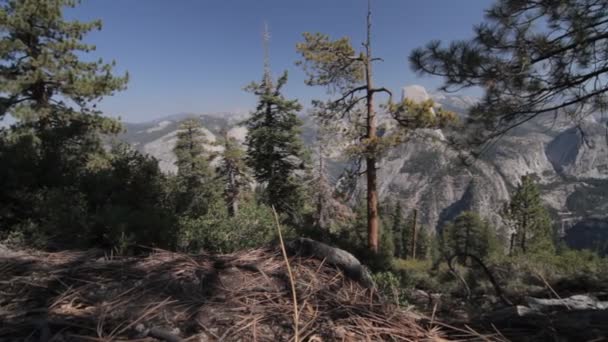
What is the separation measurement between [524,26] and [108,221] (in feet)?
21.0

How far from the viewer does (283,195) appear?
16.6 metres

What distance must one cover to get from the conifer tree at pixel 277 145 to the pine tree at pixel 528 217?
23.8 m

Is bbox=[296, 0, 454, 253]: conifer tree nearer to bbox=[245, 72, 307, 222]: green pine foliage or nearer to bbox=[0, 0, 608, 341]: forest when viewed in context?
bbox=[0, 0, 608, 341]: forest

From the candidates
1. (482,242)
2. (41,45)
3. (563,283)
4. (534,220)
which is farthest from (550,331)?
(482,242)

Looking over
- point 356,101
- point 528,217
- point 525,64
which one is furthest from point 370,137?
point 528,217

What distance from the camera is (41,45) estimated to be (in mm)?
10664

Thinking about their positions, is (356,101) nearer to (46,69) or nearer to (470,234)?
(46,69)

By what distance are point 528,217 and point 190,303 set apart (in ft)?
116

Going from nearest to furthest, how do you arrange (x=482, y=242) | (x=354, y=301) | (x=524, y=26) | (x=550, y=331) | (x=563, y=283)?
(x=550, y=331) < (x=354, y=301) < (x=563, y=283) < (x=524, y=26) < (x=482, y=242)

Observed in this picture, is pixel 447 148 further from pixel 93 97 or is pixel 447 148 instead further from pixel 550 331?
pixel 93 97

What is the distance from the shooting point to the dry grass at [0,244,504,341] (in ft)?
3.85

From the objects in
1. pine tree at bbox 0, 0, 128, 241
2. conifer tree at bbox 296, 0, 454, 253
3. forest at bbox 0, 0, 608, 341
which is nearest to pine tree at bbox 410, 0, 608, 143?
forest at bbox 0, 0, 608, 341

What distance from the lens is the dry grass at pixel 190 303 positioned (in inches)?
46.3

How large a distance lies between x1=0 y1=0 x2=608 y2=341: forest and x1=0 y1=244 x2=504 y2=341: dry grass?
0.01 meters
